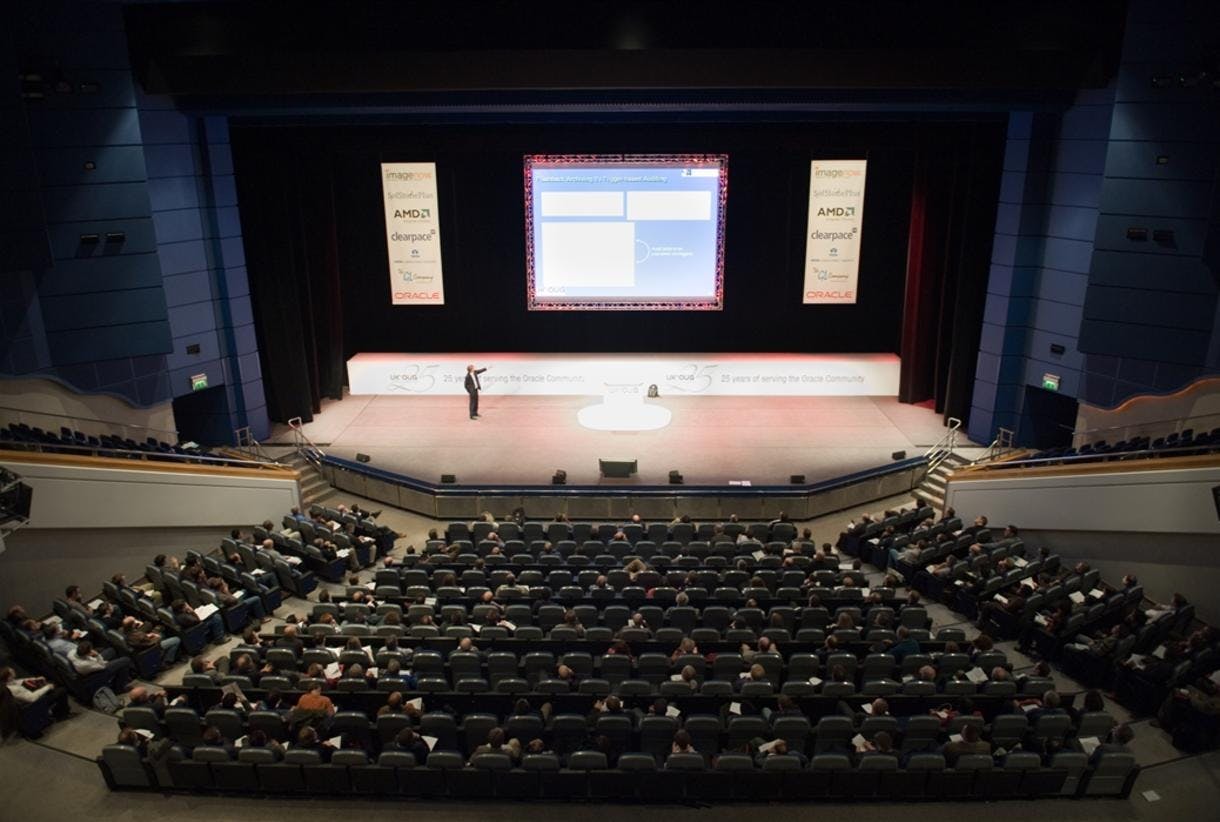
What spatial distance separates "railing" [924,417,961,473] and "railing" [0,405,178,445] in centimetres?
1555

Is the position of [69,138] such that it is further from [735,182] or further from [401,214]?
[735,182]

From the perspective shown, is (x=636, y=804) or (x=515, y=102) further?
(x=515, y=102)

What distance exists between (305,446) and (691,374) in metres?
9.41

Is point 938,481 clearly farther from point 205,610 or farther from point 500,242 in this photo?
point 205,610

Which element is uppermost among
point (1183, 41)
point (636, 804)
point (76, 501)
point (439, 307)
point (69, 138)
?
point (1183, 41)

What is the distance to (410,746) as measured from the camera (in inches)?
378

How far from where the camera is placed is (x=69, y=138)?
54.1 ft

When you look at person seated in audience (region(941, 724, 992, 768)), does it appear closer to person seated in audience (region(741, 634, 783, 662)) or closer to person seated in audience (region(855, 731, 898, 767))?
person seated in audience (region(855, 731, 898, 767))

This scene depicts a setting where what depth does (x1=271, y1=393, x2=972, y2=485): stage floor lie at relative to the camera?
1848 centimetres

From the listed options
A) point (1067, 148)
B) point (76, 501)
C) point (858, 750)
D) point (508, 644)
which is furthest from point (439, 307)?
point (858, 750)

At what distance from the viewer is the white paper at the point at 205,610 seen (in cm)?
1315

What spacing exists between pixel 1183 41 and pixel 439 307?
16.6 metres

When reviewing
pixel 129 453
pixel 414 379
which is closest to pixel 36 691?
pixel 129 453

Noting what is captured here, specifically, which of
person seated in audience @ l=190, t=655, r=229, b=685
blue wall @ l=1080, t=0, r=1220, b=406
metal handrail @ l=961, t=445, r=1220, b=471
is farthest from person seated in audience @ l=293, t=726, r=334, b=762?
blue wall @ l=1080, t=0, r=1220, b=406
